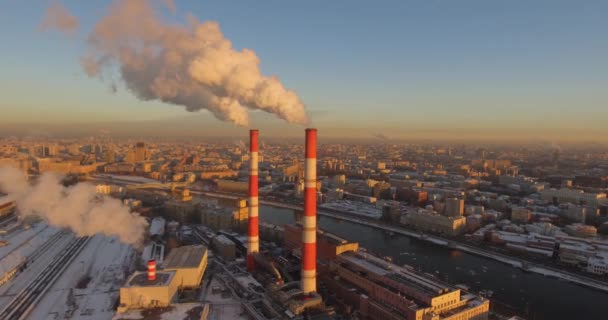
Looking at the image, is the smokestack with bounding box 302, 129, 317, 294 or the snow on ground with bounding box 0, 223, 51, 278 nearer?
the smokestack with bounding box 302, 129, 317, 294

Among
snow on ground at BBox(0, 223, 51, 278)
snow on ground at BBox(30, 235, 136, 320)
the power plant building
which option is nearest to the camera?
snow on ground at BBox(30, 235, 136, 320)

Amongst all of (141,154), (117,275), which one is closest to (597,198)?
(117,275)

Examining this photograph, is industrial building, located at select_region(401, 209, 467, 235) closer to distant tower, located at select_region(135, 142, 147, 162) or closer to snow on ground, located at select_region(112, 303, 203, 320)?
snow on ground, located at select_region(112, 303, 203, 320)

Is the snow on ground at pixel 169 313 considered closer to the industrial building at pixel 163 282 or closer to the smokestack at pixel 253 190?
the industrial building at pixel 163 282

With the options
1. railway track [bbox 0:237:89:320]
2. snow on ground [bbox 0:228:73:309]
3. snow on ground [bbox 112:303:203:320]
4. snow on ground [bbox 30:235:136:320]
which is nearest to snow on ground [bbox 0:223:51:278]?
snow on ground [bbox 0:228:73:309]

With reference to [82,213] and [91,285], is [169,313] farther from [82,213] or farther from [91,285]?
[82,213]

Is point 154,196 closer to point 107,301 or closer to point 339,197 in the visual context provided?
point 339,197
